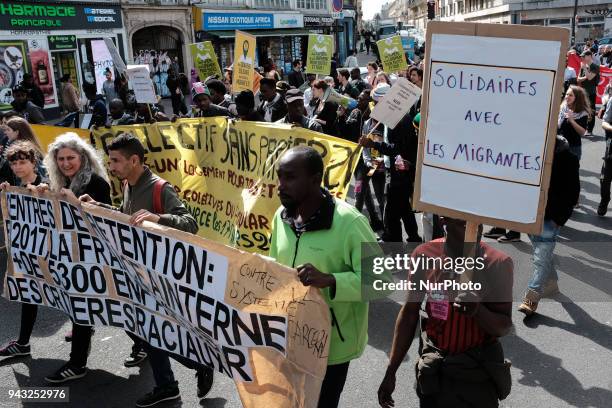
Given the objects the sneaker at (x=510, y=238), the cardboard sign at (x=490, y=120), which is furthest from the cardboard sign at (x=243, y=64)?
the cardboard sign at (x=490, y=120)

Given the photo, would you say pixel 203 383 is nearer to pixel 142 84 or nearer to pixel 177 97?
pixel 142 84

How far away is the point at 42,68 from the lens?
809 inches

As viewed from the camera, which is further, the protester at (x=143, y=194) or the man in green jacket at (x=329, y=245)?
the protester at (x=143, y=194)

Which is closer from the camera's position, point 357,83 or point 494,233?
point 494,233

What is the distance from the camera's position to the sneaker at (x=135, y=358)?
4540mm

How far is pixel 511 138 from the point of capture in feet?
7.68

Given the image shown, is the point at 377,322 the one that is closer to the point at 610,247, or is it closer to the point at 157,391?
the point at 157,391

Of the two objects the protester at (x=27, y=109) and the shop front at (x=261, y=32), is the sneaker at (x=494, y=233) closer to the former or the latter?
the protester at (x=27, y=109)

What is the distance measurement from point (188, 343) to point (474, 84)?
6.87ft

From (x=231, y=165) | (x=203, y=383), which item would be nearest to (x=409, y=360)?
(x=203, y=383)

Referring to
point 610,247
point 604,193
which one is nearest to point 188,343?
point 610,247

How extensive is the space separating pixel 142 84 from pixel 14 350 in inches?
168

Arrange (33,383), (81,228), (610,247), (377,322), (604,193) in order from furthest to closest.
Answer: (604,193) → (610,247) → (377,322) → (33,383) → (81,228)

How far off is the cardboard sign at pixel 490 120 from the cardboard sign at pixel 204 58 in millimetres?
9622
